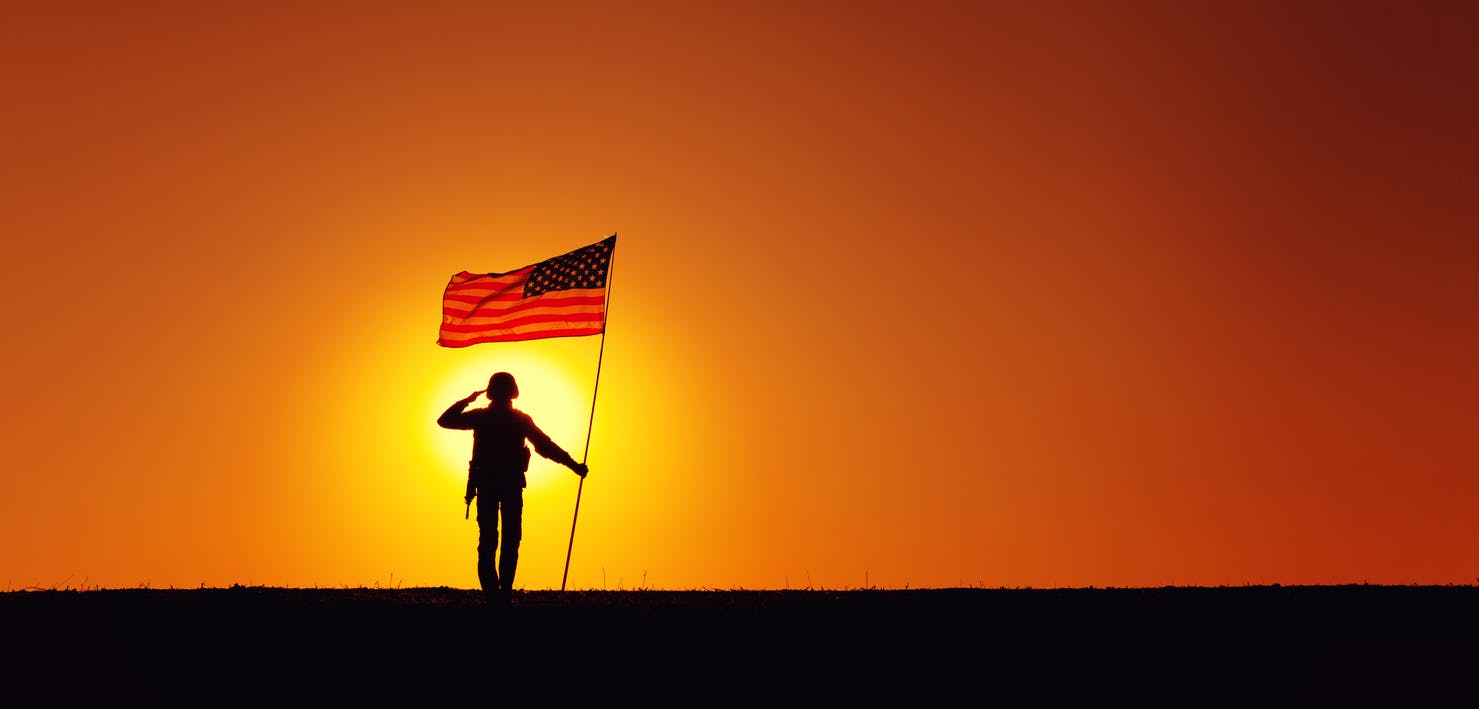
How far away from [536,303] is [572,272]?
692 millimetres

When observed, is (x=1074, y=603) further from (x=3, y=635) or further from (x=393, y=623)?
(x=3, y=635)

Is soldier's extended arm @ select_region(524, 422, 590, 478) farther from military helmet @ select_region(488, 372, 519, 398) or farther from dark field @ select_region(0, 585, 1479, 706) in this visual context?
dark field @ select_region(0, 585, 1479, 706)

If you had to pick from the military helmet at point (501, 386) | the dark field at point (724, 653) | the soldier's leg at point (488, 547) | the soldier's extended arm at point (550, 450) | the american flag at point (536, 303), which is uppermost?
the american flag at point (536, 303)

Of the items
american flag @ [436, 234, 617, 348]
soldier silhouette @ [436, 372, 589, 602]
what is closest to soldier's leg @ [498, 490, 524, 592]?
soldier silhouette @ [436, 372, 589, 602]

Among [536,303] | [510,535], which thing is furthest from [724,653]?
[536,303]

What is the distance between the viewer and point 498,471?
1623 cm

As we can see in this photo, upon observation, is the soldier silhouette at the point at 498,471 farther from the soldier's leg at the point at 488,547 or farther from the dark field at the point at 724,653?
the dark field at the point at 724,653

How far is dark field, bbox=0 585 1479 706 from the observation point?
11258mm

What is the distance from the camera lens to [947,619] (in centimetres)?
1367

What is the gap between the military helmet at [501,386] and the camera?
16.4 meters

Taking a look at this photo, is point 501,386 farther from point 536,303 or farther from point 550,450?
point 536,303

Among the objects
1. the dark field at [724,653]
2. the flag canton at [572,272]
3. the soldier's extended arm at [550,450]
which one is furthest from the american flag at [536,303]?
the dark field at [724,653]

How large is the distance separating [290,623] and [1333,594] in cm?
1162

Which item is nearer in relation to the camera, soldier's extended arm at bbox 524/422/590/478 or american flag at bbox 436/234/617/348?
soldier's extended arm at bbox 524/422/590/478
